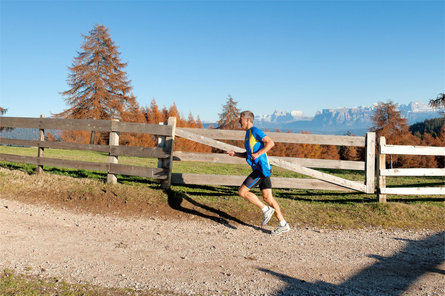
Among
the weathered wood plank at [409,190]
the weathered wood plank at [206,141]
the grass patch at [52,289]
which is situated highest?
the weathered wood plank at [206,141]

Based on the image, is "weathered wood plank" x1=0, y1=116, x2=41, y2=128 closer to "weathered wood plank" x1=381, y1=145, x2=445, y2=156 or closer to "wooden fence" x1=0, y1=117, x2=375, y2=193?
"wooden fence" x1=0, y1=117, x2=375, y2=193

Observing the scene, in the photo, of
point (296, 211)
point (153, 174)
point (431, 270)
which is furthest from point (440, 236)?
point (153, 174)

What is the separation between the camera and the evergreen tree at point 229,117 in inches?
2949

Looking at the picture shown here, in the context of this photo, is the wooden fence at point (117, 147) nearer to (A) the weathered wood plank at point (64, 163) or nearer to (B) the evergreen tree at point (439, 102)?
(A) the weathered wood plank at point (64, 163)

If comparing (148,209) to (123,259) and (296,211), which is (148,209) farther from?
(296,211)

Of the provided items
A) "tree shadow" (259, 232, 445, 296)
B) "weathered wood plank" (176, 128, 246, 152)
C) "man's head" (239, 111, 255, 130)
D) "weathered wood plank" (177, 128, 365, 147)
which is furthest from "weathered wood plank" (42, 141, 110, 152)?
"tree shadow" (259, 232, 445, 296)

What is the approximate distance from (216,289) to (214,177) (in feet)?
15.3

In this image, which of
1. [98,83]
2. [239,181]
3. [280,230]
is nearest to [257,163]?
[280,230]

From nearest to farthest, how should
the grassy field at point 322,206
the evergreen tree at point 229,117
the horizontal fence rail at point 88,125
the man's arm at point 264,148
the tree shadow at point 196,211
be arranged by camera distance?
the man's arm at point 264,148 < the tree shadow at point 196,211 < the grassy field at point 322,206 < the horizontal fence rail at point 88,125 < the evergreen tree at point 229,117

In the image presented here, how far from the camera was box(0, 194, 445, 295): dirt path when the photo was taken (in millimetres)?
4023

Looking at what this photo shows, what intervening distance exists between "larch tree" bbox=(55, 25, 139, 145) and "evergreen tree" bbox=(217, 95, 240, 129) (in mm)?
34975

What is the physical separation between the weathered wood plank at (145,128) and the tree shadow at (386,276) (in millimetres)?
4821

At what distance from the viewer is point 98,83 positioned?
3862 centimetres

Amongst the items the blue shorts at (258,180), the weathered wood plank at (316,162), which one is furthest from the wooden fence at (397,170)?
the blue shorts at (258,180)
